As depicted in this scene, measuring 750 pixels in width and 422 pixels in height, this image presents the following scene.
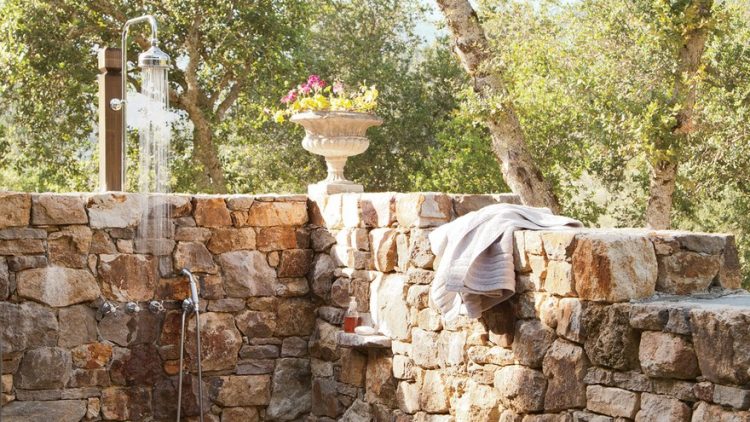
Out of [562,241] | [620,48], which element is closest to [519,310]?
[562,241]

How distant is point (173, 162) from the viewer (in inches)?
456

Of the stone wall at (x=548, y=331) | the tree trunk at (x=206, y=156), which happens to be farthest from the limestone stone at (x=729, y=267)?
the tree trunk at (x=206, y=156)

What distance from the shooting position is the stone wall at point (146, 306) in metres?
5.15

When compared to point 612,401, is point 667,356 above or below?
above

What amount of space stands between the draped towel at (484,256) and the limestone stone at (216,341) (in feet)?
5.74

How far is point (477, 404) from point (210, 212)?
1.99 meters

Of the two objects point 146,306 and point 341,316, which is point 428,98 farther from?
point 146,306

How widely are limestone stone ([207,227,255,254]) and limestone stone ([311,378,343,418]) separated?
86 cm

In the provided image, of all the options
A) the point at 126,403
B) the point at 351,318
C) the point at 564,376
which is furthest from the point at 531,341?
the point at 126,403

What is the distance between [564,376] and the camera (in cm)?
391

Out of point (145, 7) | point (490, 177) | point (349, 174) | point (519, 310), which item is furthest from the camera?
point (349, 174)

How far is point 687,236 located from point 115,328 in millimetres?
3017

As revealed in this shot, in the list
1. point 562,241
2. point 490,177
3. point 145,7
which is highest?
point 145,7

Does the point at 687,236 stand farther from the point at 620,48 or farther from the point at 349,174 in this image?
the point at 349,174
